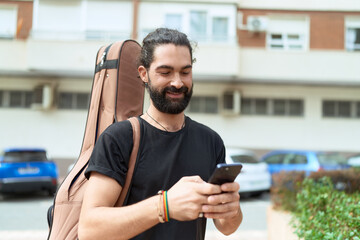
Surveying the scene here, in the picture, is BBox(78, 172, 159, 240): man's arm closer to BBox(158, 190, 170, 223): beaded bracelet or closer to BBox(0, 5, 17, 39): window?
BBox(158, 190, 170, 223): beaded bracelet

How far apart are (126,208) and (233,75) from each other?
13.6 m

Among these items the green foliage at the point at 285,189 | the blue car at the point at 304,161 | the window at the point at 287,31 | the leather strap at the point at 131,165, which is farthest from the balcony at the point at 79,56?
the leather strap at the point at 131,165

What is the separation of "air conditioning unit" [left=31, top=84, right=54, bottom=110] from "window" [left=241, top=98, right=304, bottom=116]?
788 centimetres

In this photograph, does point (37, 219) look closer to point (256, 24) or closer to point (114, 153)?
point (114, 153)

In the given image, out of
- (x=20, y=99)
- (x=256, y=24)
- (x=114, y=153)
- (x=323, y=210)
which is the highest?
(x=256, y=24)

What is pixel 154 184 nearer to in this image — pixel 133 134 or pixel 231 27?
pixel 133 134

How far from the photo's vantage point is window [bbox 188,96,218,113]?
1589cm

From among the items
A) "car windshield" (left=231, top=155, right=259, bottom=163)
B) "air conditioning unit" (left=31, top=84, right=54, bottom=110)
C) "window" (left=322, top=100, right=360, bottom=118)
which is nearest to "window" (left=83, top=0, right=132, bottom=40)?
"air conditioning unit" (left=31, top=84, right=54, bottom=110)

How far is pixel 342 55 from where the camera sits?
49.7 feet

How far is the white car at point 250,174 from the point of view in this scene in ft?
35.5

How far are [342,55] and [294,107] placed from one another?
277 centimetres

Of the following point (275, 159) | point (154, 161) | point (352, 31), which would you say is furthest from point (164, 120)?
point (352, 31)

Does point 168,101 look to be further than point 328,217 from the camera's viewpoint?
No

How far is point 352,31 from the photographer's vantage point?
52.2 feet
